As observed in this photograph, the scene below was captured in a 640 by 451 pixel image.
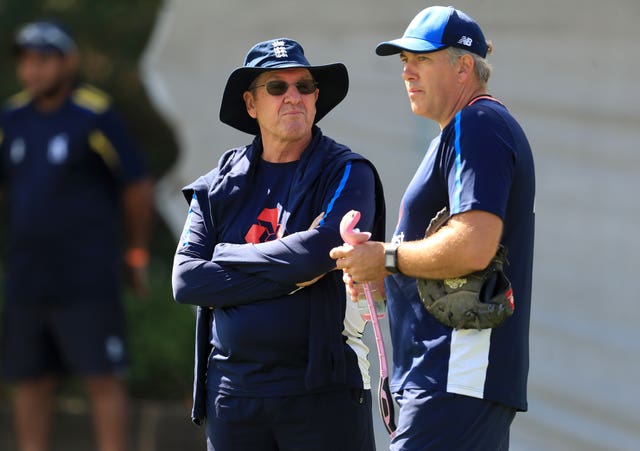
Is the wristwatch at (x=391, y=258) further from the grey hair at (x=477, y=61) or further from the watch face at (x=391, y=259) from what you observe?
the grey hair at (x=477, y=61)

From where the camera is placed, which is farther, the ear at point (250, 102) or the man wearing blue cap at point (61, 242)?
the man wearing blue cap at point (61, 242)

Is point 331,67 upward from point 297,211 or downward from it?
upward

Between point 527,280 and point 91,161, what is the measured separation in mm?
3405

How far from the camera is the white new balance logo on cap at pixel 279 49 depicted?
3398 millimetres

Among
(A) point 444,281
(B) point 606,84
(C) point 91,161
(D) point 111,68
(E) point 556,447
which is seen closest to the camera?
(A) point 444,281

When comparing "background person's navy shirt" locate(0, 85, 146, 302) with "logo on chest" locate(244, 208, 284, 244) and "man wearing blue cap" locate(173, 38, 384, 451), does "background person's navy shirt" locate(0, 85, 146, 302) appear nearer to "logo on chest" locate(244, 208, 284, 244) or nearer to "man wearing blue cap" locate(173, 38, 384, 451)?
"man wearing blue cap" locate(173, 38, 384, 451)

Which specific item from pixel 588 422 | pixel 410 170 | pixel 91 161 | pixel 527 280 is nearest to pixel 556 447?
pixel 588 422

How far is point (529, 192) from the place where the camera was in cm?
300

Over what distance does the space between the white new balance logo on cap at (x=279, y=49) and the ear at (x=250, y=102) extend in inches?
7.0

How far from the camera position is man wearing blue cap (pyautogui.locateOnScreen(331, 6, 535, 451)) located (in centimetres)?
→ 289

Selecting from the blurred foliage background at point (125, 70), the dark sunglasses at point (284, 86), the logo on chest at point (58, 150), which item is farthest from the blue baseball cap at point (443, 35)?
the blurred foliage background at point (125, 70)

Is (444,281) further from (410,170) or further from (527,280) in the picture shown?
(410,170)

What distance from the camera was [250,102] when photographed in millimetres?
3539

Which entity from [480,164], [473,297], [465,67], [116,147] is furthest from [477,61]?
[116,147]
